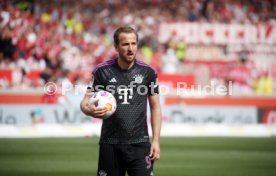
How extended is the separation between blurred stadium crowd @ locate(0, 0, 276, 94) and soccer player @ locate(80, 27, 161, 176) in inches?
591

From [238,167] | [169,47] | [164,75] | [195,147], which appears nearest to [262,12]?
[169,47]

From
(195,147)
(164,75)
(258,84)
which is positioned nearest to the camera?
(195,147)

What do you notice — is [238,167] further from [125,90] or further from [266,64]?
[266,64]

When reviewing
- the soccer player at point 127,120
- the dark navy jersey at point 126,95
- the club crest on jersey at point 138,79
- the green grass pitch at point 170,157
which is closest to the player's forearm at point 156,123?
the soccer player at point 127,120

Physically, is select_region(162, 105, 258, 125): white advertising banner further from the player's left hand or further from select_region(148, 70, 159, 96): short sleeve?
the player's left hand

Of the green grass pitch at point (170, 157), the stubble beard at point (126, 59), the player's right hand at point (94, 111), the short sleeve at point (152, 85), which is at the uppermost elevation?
the stubble beard at point (126, 59)

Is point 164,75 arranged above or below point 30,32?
below

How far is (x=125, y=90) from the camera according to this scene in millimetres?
5887

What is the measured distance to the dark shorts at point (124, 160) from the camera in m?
5.79

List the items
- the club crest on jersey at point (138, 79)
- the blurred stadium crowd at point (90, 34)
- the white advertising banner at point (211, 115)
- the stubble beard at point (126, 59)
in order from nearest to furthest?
the stubble beard at point (126, 59) → the club crest on jersey at point (138, 79) → the white advertising banner at point (211, 115) → the blurred stadium crowd at point (90, 34)

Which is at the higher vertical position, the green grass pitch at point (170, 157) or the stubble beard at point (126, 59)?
the stubble beard at point (126, 59)

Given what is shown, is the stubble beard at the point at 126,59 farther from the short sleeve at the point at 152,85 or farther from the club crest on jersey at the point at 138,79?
the short sleeve at the point at 152,85

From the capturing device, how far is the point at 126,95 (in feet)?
19.3

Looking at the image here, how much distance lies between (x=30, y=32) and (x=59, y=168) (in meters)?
12.2
